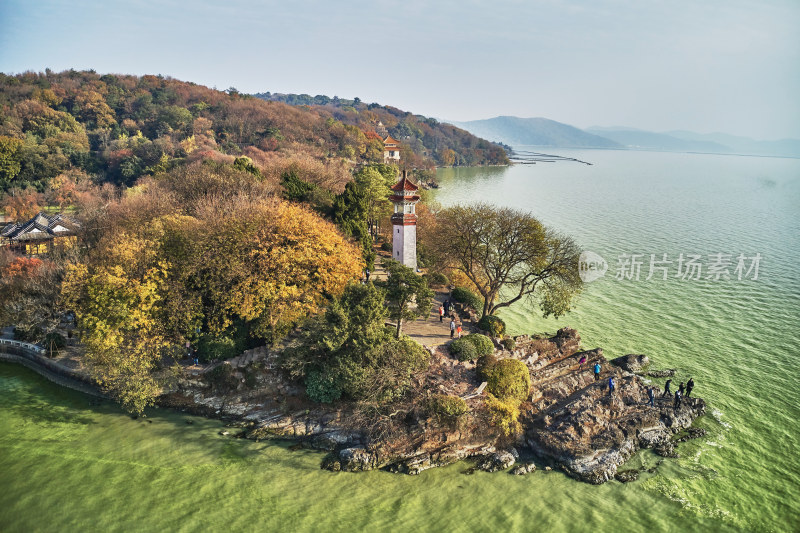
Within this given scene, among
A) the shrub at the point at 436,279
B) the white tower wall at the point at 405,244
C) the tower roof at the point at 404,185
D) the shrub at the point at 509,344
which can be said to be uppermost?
the tower roof at the point at 404,185

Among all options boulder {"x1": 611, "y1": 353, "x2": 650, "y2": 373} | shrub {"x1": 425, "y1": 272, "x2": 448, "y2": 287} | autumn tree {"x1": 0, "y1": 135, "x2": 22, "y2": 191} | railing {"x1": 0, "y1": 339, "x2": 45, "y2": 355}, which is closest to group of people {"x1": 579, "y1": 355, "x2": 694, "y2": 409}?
boulder {"x1": 611, "y1": 353, "x2": 650, "y2": 373}

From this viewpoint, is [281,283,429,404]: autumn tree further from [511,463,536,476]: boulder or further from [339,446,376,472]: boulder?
[511,463,536,476]: boulder

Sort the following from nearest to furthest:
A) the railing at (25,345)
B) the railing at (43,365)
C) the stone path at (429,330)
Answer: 1. the railing at (43,365)
2. the stone path at (429,330)
3. the railing at (25,345)

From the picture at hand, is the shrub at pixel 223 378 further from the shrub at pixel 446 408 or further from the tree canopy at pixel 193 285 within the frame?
the shrub at pixel 446 408

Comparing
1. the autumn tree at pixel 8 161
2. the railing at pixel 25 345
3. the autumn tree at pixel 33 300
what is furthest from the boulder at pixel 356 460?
the autumn tree at pixel 8 161

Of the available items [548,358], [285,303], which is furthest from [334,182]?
[548,358]

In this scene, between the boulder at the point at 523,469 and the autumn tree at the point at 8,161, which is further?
the autumn tree at the point at 8,161

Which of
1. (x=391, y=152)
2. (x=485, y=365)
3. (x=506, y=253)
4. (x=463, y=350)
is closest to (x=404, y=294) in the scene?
(x=463, y=350)

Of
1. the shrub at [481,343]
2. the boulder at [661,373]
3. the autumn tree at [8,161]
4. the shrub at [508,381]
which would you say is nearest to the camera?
the shrub at [508,381]
